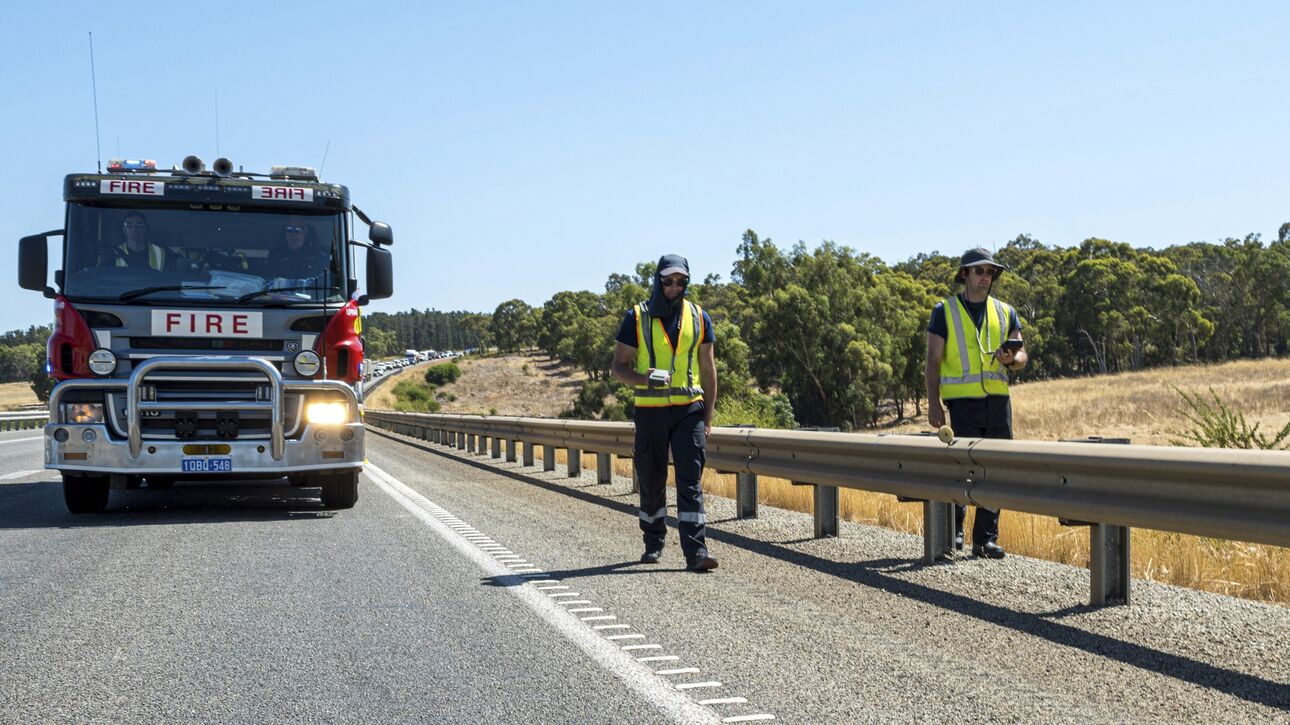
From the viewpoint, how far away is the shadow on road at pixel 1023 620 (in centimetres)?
454

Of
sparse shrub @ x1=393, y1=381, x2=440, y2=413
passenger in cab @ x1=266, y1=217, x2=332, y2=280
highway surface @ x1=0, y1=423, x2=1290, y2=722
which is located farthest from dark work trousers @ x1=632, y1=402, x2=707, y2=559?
sparse shrub @ x1=393, y1=381, x2=440, y2=413

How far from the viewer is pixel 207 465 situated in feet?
33.8

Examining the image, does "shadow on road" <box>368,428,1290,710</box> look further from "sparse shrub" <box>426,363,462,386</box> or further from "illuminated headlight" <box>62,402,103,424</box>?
"sparse shrub" <box>426,363,462,386</box>

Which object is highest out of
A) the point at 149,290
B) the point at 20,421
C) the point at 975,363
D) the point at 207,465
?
the point at 149,290

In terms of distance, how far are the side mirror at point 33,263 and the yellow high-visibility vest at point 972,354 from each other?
7466 millimetres

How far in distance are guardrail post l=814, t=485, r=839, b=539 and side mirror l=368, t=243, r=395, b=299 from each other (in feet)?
14.4

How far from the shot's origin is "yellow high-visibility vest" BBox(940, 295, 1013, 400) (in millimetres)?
7949

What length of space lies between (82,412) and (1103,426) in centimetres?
4860

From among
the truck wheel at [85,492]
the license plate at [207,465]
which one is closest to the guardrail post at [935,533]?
the license plate at [207,465]

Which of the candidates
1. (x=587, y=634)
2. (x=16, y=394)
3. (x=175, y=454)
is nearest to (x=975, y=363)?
(x=587, y=634)

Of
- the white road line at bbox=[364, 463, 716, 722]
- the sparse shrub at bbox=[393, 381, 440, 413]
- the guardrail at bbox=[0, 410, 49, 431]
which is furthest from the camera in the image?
the sparse shrub at bbox=[393, 381, 440, 413]

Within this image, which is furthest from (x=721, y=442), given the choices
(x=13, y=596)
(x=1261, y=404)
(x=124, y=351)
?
(x=1261, y=404)

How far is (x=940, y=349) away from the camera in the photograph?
26.7 ft

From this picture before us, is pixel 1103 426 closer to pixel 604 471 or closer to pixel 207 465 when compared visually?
pixel 604 471
